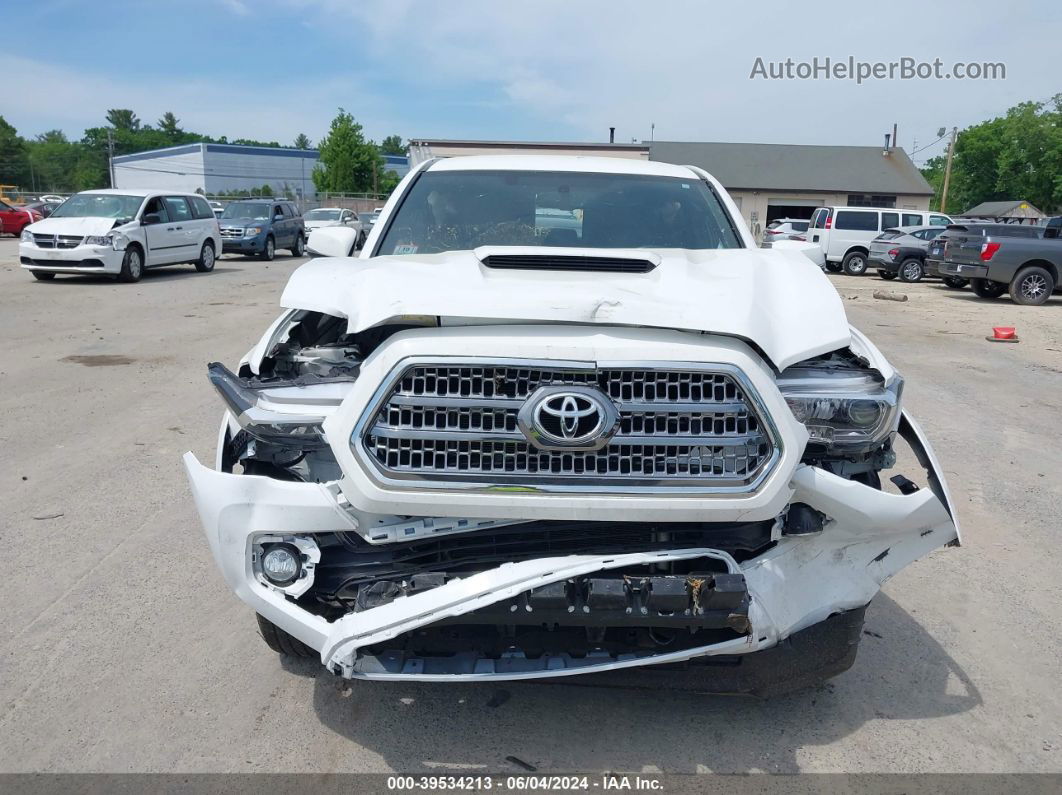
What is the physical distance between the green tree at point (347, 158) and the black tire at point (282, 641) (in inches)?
2439

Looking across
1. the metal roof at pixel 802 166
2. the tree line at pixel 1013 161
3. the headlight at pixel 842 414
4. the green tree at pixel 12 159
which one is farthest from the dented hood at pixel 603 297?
the green tree at pixel 12 159

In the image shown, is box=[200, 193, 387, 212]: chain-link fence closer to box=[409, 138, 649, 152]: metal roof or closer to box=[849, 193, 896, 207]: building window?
box=[849, 193, 896, 207]: building window

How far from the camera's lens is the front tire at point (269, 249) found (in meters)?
26.0

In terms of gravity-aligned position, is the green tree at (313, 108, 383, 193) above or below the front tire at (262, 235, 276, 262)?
above

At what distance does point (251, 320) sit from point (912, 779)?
38.4ft

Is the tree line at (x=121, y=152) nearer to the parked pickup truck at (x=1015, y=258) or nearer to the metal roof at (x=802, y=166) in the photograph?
the metal roof at (x=802, y=166)

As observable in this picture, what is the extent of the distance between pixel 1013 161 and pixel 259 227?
250 feet

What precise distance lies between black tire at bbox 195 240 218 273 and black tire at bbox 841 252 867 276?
1757 centimetres

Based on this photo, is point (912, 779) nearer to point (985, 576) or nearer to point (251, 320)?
point (985, 576)

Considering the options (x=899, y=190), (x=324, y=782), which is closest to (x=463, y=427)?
(x=324, y=782)

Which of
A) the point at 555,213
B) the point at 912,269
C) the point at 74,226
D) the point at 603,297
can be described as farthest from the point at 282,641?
the point at 912,269

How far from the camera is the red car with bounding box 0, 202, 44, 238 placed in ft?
111

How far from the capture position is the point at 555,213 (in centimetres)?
430

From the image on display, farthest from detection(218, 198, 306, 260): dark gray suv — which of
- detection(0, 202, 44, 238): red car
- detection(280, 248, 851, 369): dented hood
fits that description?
detection(280, 248, 851, 369): dented hood
